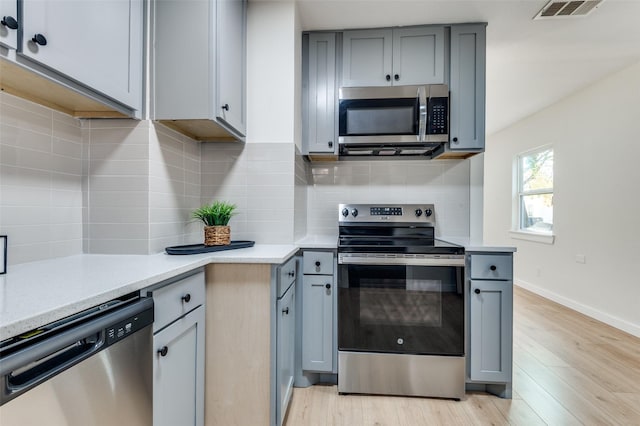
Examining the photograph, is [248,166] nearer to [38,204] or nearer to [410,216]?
[38,204]

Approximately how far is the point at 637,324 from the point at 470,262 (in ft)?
7.03

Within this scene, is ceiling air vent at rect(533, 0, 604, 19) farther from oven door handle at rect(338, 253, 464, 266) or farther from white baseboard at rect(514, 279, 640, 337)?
white baseboard at rect(514, 279, 640, 337)

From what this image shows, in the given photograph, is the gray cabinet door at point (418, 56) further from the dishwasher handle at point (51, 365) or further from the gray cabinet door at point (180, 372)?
the dishwasher handle at point (51, 365)

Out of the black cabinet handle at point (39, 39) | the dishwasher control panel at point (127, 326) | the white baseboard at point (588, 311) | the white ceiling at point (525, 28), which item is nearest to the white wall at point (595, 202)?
the white baseboard at point (588, 311)

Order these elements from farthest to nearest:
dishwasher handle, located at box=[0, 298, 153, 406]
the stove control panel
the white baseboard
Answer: the white baseboard
the stove control panel
dishwasher handle, located at box=[0, 298, 153, 406]

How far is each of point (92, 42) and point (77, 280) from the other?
89 cm

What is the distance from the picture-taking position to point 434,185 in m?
2.44

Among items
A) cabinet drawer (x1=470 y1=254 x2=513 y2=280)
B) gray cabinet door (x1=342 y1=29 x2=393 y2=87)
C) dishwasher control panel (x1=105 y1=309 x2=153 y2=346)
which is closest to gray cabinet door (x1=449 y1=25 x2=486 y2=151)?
gray cabinet door (x1=342 y1=29 x2=393 y2=87)

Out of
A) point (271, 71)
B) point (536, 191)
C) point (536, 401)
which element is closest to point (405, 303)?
point (536, 401)

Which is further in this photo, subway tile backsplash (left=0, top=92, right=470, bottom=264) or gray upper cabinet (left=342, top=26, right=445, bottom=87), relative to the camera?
gray upper cabinet (left=342, top=26, right=445, bottom=87)

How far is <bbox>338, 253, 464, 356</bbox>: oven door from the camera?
5.79 feet

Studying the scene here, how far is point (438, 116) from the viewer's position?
2.04 meters

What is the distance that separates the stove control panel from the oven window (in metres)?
0.59

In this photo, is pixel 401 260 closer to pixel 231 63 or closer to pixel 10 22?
pixel 231 63
